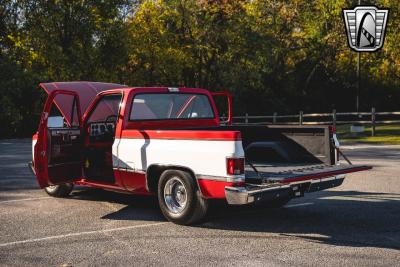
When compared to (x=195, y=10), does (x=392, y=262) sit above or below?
below

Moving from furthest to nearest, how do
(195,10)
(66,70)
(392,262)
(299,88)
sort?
(299,88)
(195,10)
(66,70)
(392,262)

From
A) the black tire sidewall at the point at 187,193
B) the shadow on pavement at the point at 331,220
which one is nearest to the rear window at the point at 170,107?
the black tire sidewall at the point at 187,193

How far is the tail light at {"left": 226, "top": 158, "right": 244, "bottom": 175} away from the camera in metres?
6.06

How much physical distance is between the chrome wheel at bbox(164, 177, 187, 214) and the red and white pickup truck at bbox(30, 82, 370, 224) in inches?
0.5

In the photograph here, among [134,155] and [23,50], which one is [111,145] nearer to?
[134,155]

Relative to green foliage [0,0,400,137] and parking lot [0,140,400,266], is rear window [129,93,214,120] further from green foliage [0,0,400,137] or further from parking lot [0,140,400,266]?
green foliage [0,0,400,137]

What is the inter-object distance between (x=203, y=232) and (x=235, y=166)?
1045mm

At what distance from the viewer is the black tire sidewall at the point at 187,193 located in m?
6.65

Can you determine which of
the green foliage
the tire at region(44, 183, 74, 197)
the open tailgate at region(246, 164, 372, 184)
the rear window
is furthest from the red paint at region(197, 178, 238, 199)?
the green foliage

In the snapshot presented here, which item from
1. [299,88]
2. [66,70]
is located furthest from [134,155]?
[299,88]

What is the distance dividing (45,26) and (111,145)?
26.2 m

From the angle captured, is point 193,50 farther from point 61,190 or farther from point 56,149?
point 56,149

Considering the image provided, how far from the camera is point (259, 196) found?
597 cm

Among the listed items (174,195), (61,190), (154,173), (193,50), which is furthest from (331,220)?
(193,50)
